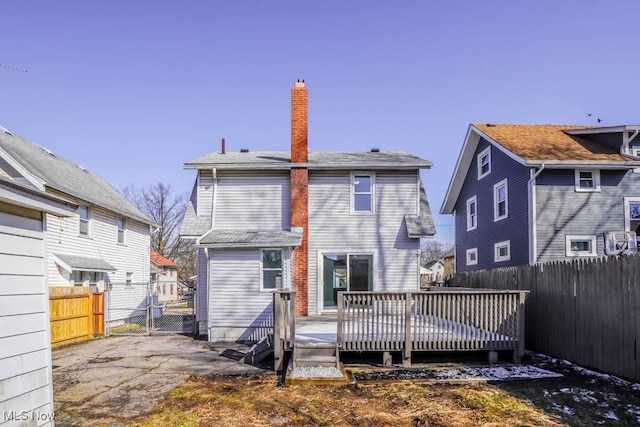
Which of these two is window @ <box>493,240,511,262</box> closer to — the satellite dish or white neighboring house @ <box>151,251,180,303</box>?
the satellite dish

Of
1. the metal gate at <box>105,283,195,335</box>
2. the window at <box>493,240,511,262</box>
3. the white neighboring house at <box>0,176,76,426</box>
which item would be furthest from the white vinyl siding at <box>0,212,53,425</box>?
the window at <box>493,240,511,262</box>

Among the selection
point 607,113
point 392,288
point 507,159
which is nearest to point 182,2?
point 392,288

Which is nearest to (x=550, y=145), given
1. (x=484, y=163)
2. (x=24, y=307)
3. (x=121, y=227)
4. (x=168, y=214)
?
(x=484, y=163)

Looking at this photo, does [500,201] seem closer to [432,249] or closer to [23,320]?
[23,320]

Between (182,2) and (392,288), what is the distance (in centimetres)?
1040

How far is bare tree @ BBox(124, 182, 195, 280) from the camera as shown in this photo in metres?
47.5

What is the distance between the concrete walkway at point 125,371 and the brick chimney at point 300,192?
2.70 metres

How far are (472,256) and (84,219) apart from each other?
17.1 m

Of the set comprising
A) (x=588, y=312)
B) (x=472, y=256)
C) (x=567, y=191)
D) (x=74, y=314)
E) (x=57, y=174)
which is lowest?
(x=74, y=314)

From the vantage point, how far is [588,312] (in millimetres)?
7410

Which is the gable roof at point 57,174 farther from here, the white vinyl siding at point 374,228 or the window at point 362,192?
the window at point 362,192

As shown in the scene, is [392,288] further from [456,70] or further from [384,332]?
[456,70]

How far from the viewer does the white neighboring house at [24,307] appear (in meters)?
3.96

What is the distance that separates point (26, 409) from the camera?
418cm
